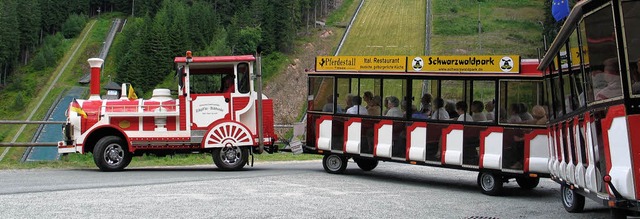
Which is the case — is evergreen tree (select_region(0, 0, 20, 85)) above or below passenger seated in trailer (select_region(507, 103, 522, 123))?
above

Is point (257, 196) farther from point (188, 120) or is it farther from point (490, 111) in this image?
point (188, 120)

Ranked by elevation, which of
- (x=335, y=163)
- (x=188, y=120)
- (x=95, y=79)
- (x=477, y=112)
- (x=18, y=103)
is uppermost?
(x=18, y=103)

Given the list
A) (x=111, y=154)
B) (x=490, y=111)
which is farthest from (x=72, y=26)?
(x=490, y=111)

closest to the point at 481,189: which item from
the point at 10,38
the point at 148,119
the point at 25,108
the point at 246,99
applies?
the point at 246,99

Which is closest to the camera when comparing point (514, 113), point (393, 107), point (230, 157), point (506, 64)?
point (514, 113)

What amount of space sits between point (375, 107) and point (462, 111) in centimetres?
208

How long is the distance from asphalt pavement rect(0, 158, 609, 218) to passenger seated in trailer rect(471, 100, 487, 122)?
1.39 meters

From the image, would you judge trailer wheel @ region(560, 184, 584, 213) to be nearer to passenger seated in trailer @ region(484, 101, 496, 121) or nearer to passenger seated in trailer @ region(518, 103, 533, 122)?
passenger seated in trailer @ region(518, 103, 533, 122)

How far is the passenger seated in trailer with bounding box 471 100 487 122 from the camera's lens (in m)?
12.3

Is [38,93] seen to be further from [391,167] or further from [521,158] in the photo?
[521,158]

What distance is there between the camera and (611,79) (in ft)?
20.9

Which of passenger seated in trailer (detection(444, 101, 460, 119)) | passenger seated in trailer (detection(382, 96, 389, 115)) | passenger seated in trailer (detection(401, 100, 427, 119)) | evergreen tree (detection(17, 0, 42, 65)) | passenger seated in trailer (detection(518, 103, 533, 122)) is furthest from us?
evergreen tree (detection(17, 0, 42, 65))

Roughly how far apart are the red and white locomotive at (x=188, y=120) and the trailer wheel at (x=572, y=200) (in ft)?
23.8

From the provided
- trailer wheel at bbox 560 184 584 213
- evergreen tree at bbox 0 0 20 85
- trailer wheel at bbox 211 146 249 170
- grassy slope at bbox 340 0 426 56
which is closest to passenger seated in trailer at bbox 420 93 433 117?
trailer wheel at bbox 560 184 584 213
